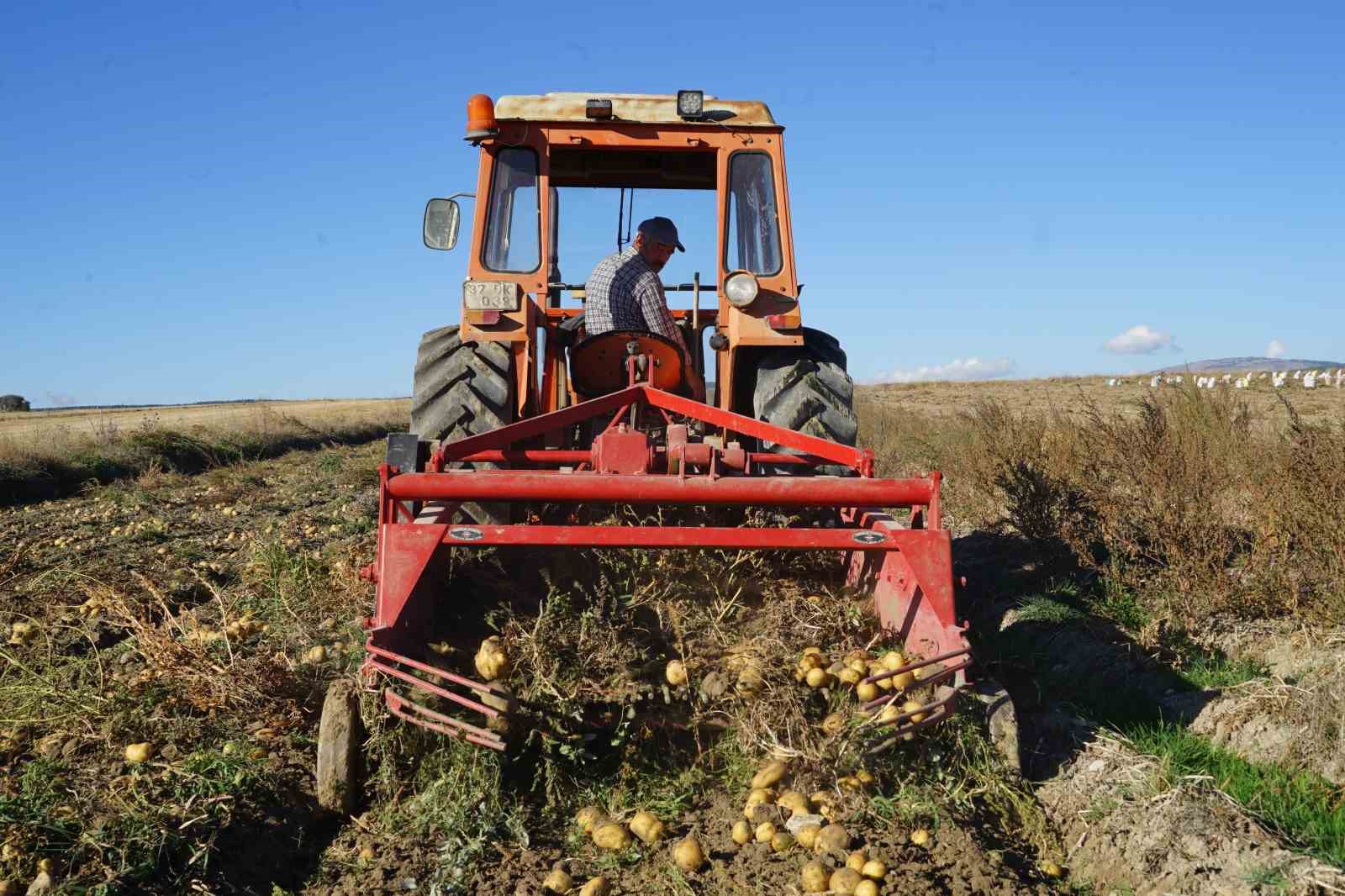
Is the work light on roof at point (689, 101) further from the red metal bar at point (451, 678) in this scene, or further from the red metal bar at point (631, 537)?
the red metal bar at point (451, 678)

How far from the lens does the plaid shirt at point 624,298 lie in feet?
18.5

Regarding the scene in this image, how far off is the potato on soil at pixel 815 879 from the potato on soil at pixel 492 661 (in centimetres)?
132

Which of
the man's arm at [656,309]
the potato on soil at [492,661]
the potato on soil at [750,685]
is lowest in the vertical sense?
the potato on soil at [750,685]

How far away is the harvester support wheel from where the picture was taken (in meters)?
3.56

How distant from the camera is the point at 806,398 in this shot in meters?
5.51

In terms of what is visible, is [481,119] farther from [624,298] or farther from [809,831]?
[809,831]

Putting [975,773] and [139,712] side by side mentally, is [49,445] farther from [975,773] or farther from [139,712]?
[975,773]

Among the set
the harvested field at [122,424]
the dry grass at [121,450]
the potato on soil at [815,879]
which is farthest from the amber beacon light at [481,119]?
the harvested field at [122,424]

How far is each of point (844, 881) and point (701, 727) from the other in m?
0.99

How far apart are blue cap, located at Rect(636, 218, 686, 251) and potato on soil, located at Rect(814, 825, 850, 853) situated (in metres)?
3.71

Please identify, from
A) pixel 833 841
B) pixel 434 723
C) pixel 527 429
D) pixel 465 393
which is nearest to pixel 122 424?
pixel 465 393

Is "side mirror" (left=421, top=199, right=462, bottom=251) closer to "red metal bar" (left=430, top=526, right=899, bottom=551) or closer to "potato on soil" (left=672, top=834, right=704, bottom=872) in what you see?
"red metal bar" (left=430, top=526, right=899, bottom=551)

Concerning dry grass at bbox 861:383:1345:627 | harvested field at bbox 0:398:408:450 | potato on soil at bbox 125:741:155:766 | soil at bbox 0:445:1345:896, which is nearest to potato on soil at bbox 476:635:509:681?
soil at bbox 0:445:1345:896

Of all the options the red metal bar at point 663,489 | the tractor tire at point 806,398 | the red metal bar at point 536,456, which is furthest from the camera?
the tractor tire at point 806,398
